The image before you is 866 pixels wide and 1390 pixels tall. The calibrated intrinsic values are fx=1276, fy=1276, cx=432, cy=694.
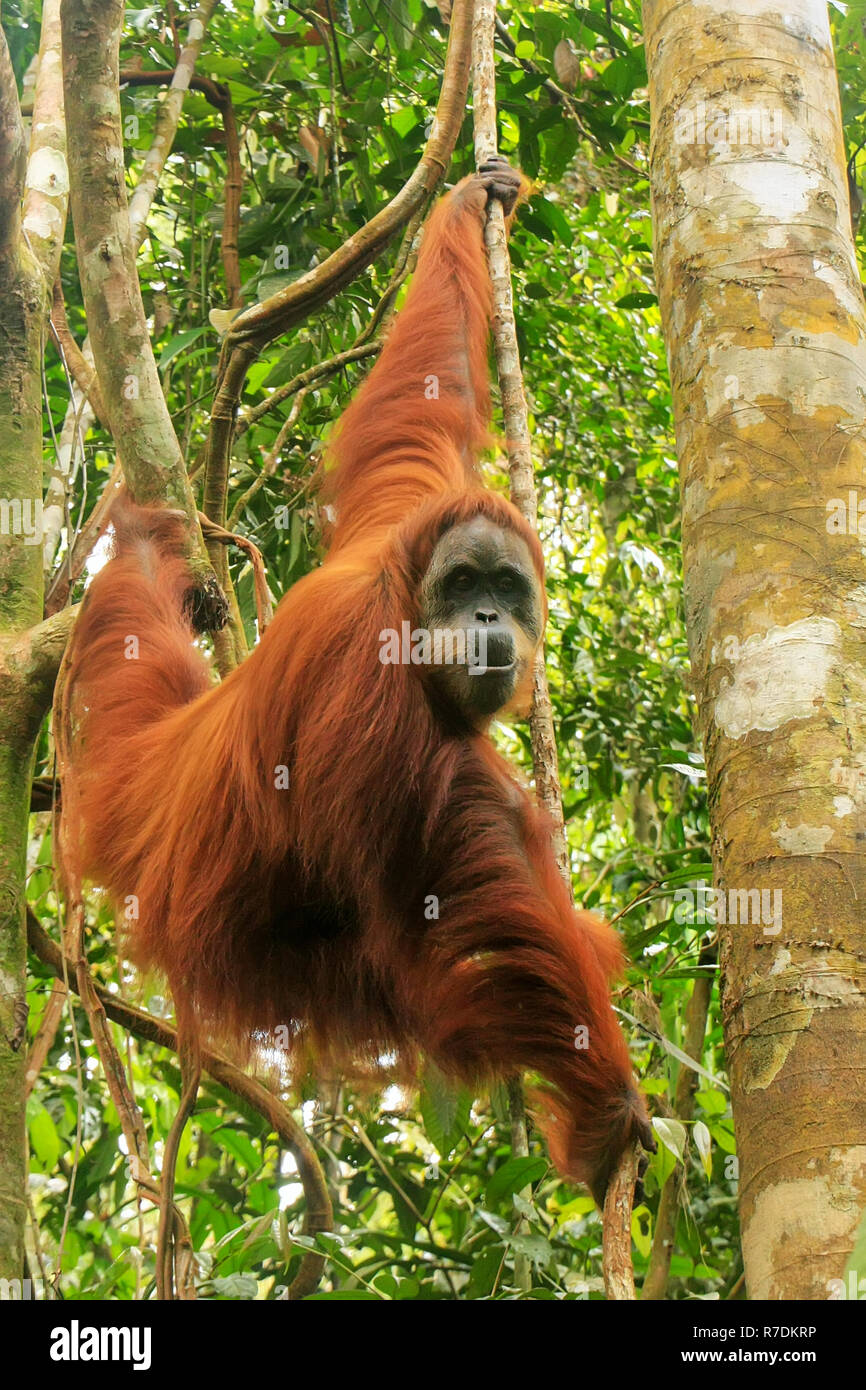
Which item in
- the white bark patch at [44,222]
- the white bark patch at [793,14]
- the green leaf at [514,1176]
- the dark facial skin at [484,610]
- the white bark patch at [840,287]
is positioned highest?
the white bark patch at [44,222]

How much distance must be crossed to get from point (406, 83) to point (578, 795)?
3535 millimetres

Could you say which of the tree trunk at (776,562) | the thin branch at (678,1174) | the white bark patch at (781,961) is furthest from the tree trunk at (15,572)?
the thin branch at (678,1174)

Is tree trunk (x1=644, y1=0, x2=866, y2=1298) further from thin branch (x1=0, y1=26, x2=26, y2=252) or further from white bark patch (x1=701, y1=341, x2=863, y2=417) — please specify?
thin branch (x1=0, y1=26, x2=26, y2=252)

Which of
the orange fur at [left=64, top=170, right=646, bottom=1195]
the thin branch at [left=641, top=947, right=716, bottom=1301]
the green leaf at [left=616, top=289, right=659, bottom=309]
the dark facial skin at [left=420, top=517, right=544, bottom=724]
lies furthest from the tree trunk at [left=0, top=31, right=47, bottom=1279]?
the green leaf at [left=616, top=289, right=659, bottom=309]

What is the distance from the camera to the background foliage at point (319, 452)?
4.27 metres

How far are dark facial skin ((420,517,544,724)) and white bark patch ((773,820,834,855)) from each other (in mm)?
1060

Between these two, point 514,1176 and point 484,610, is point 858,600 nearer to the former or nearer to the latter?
point 484,610

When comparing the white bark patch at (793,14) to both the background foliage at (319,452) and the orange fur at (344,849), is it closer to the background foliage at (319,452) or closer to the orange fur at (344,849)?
the orange fur at (344,849)

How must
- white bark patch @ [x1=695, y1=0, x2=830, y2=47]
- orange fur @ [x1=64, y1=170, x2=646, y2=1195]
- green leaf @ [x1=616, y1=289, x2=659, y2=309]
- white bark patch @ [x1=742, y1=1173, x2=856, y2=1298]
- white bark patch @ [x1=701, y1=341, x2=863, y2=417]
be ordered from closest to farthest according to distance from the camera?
white bark patch @ [x1=742, y1=1173, x2=856, y2=1298] → white bark patch @ [x1=701, y1=341, x2=863, y2=417] → white bark patch @ [x1=695, y1=0, x2=830, y2=47] → orange fur @ [x1=64, y1=170, x2=646, y2=1195] → green leaf @ [x1=616, y1=289, x2=659, y2=309]

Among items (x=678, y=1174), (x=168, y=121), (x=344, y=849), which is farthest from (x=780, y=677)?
(x=168, y=121)

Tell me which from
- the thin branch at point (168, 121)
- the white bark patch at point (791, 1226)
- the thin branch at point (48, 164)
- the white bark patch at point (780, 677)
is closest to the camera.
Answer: the white bark patch at point (791, 1226)

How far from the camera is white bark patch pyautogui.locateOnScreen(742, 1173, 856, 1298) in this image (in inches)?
67.1
